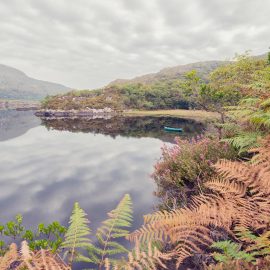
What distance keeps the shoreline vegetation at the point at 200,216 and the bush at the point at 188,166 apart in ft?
0.11

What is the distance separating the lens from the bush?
8123mm

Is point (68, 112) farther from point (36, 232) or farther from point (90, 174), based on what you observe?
point (36, 232)

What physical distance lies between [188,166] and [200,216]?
6.05 meters

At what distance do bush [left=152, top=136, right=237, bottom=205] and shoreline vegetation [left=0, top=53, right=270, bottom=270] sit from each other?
33 millimetres

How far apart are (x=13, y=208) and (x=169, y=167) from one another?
25.6 feet

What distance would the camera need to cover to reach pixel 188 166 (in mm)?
8508

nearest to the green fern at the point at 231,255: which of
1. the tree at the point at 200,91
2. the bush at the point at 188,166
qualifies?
the bush at the point at 188,166

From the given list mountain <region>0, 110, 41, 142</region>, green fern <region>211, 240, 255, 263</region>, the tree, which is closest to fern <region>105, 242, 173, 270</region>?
green fern <region>211, 240, 255, 263</region>

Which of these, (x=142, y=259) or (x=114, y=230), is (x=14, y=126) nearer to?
(x=114, y=230)

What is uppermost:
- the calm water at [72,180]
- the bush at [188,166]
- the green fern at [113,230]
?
the green fern at [113,230]

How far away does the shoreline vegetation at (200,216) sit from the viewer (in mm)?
2213

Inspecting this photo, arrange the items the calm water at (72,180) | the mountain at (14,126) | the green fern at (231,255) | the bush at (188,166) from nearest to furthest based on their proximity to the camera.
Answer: the green fern at (231,255) → the bush at (188,166) → the calm water at (72,180) → the mountain at (14,126)

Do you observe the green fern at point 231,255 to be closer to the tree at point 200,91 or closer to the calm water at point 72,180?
the calm water at point 72,180

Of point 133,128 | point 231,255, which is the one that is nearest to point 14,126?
point 133,128
